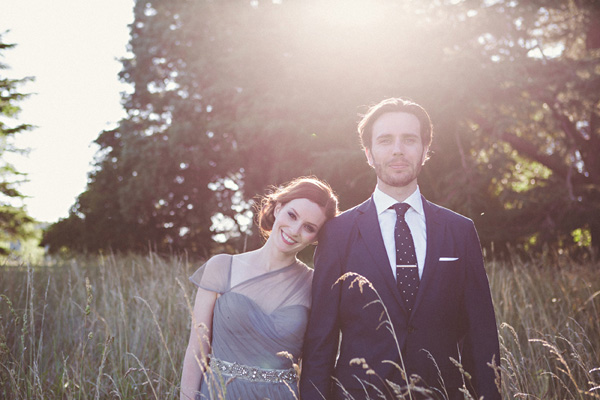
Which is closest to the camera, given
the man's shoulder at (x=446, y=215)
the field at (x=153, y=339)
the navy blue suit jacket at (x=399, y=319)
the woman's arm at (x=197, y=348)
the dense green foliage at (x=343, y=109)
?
the navy blue suit jacket at (x=399, y=319)

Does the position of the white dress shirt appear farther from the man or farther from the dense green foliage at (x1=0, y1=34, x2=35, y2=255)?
the dense green foliage at (x1=0, y1=34, x2=35, y2=255)

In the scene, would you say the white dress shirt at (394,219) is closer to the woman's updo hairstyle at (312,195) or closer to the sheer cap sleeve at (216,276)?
the woman's updo hairstyle at (312,195)

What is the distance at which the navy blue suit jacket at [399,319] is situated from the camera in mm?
2471

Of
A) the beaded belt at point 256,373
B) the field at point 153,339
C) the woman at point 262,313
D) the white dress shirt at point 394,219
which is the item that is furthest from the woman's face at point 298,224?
the field at point 153,339

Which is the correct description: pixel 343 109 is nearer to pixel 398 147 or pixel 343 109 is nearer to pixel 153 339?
pixel 153 339

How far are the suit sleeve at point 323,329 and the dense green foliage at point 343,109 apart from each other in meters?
3.39

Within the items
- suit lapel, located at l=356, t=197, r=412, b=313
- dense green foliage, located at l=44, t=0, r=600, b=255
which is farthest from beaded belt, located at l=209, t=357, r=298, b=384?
dense green foliage, located at l=44, t=0, r=600, b=255

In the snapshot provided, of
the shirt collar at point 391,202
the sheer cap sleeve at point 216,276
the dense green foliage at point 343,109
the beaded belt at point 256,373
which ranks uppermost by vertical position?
the dense green foliage at point 343,109

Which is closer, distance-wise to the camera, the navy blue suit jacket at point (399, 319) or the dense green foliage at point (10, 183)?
the navy blue suit jacket at point (399, 319)

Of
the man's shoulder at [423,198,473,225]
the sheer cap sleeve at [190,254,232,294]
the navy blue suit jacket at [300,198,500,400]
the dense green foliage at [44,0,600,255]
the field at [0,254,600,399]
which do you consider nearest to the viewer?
the navy blue suit jacket at [300,198,500,400]

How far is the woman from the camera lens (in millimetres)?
2936

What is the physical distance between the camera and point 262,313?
119 inches

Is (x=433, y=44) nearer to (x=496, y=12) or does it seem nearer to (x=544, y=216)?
(x=496, y=12)

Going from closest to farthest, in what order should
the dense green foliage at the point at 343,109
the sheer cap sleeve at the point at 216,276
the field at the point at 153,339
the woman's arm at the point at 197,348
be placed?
the woman's arm at the point at 197,348 < the sheer cap sleeve at the point at 216,276 < the field at the point at 153,339 < the dense green foliage at the point at 343,109
